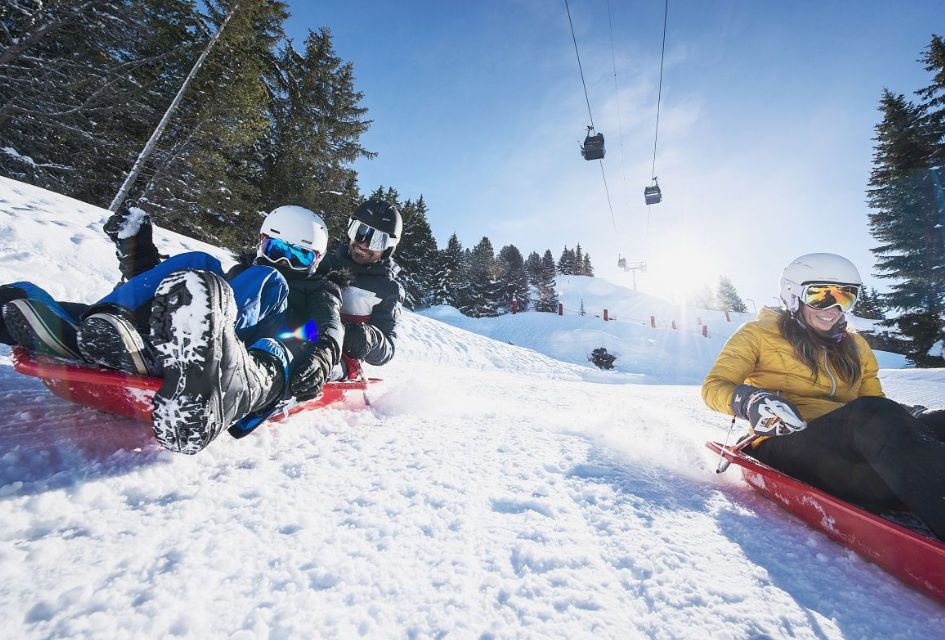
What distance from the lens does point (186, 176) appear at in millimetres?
13086

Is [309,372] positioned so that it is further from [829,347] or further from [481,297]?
[481,297]

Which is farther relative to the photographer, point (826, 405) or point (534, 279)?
point (534, 279)

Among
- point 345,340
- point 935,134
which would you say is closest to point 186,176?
point 345,340

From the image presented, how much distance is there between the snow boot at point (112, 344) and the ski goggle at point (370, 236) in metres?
2.76

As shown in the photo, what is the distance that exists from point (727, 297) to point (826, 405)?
236 feet

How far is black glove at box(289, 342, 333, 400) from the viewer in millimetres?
2086

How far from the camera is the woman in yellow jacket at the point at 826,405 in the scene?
171cm

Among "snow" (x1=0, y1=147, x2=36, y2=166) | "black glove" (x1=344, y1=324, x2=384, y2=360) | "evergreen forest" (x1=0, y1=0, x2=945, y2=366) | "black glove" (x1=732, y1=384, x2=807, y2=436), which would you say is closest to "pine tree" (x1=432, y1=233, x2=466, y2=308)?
"evergreen forest" (x1=0, y1=0, x2=945, y2=366)

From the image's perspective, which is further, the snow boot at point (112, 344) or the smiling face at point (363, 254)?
the smiling face at point (363, 254)

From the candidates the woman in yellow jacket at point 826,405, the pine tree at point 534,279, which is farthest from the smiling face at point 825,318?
the pine tree at point 534,279

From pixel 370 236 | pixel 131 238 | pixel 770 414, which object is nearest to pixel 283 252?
pixel 131 238

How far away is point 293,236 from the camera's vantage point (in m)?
2.98

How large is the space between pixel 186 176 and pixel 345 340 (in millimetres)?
13903

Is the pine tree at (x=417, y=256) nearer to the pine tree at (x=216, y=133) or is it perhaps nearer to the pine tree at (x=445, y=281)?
the pine tree at (x=445, y=281)
